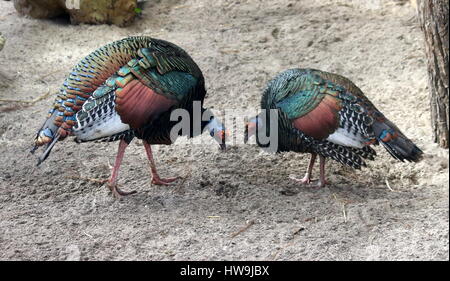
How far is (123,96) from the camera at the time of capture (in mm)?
4402

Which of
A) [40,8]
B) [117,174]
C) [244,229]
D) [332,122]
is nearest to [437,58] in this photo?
[332,122]

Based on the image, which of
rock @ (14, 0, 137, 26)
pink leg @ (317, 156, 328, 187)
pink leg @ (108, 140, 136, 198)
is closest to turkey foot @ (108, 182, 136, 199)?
pink leg @ (108, 140, 136, 198)

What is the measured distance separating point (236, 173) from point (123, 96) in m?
1.14

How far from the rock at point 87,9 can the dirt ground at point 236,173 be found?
125 mm

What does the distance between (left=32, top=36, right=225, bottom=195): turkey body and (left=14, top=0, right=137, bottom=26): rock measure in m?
3.12

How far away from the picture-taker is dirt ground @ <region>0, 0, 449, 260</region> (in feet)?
13.5

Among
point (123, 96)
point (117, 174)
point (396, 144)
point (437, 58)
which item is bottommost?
point (117, 174)

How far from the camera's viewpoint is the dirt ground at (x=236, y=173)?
411 centimetres

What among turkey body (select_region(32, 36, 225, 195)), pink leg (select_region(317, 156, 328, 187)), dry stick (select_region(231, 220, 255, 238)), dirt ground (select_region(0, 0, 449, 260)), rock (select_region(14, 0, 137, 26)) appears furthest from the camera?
rock (select_region(14, 0, 137, 26))

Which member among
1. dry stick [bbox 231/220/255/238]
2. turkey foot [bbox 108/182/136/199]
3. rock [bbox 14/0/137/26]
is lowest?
dry stick [bbox 231/220/255/238]

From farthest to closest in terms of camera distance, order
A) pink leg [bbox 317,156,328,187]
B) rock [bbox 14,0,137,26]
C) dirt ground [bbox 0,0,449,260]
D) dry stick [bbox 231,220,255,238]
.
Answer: rock [bbox 14,0,137,26] → pink leg [bbox 317,156,328,187] → dry stick [bbox 231,220,255,238] → dirt ground [bbox 0,0,449,260]

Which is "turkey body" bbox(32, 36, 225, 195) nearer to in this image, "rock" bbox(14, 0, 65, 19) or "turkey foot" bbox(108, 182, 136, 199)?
"turkey foot" bbox(108, 182, 136, 199)

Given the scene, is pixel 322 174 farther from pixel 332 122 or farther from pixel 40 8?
pixel 40 8

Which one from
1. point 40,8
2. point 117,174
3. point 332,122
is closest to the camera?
point 332,122
